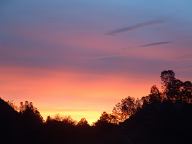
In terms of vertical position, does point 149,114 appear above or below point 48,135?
above

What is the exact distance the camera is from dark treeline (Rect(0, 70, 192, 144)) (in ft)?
236

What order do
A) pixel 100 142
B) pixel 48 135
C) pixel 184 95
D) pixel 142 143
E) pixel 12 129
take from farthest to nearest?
pixel 184 95
pixel 142 143
pixel 100 142
pixel 48 135
pixel 12 129

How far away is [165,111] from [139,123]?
8435mm

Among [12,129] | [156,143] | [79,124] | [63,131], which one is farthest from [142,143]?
[12,129]

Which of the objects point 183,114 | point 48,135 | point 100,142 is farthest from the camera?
point 183,114

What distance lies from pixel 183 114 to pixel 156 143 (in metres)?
13.5

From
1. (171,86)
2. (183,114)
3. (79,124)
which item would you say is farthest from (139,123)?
(79,124)

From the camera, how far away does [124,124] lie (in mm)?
149000

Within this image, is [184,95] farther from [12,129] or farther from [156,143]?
[12,129]

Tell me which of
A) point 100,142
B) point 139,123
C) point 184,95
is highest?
point 184,95

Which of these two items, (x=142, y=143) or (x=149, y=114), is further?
(x=149, y=114)

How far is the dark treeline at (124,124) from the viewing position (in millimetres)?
71812

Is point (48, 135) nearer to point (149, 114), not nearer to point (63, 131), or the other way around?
point (63, 131)

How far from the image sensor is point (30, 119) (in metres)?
76.2
